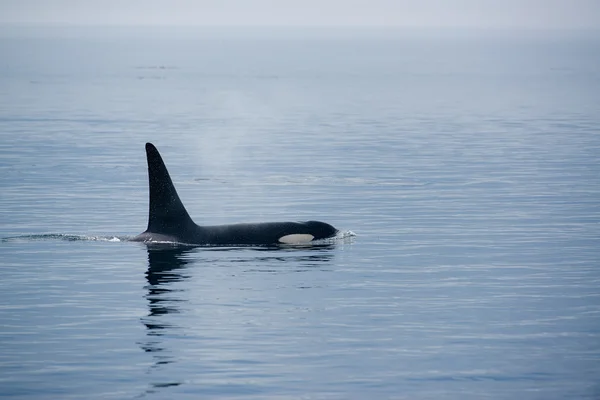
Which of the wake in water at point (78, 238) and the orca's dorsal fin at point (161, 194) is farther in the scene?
the wake in water at point (78, 238)

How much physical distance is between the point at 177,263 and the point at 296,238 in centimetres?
234

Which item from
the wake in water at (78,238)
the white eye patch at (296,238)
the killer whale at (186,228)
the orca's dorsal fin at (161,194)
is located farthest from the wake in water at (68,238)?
the white eye patch at (296,238)

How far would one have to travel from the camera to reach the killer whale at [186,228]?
21234mm

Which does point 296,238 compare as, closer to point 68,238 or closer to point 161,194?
point 161,194

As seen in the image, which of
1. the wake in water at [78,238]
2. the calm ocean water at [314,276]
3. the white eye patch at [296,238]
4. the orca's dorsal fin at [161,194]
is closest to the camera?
the calm ocean water at [314,276]

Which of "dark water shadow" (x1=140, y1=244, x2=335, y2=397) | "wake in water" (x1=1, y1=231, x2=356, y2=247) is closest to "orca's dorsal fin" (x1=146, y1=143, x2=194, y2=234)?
"dark water shadow" (x1=140, y1=244, x2=335, y2=397)

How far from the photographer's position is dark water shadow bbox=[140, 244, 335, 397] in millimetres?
16102

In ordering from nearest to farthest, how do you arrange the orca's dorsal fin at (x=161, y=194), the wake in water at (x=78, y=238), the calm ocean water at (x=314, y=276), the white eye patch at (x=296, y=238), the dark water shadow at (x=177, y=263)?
1. the calm ocean water at (x=314, y=276)
2. the dark water shadow at (x=177, y=263)
3. the orca's dorsal fin at (x=161, y=194)
4. the white eye patch at (x=296, y=238)
5. the wake in water at (x=78, y=238)

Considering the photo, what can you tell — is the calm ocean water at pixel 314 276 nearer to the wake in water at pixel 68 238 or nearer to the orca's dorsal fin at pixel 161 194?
the wake in water at pixel 68 238

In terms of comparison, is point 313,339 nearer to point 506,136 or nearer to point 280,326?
point 280,326

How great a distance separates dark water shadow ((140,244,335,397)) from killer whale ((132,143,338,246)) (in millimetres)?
239

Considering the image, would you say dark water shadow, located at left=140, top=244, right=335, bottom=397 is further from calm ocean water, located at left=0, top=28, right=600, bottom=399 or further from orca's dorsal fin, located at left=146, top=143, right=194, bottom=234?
orca's dorsal fin, located at left=146, top=143, right=194, bottom=234

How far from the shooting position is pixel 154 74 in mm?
135375

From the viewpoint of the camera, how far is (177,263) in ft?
65.6
